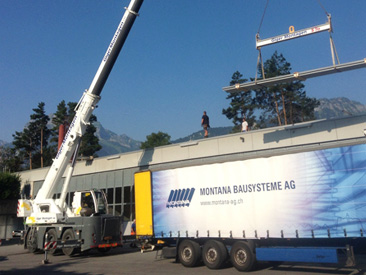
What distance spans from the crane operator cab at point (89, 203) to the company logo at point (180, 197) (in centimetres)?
570

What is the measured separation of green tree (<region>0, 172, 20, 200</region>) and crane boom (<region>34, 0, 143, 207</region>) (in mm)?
14253

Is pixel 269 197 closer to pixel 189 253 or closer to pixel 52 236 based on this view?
pixel 189 253

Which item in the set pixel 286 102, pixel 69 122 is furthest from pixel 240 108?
pixel 69 122

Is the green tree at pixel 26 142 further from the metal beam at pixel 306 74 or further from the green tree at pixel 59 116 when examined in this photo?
the metal beam at pixel 306 74

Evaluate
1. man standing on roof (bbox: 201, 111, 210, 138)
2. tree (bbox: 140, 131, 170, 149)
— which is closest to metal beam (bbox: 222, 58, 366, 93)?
man standing on roof (bbox: 201, 111, 210, 138)

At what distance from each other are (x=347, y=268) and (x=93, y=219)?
10746 mm

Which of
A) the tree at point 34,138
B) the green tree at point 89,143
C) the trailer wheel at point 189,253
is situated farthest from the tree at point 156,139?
the trailer wheel at point 189,253

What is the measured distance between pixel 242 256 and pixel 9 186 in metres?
25.9

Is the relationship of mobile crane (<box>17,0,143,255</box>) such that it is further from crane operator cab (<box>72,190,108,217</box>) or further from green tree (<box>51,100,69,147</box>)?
green tree (<box>51,100,69,147</box>)

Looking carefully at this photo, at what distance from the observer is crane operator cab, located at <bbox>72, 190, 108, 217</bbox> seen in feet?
56.0

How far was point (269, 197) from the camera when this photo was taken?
35.3 feet

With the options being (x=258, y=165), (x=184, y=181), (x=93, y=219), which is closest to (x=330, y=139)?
(x=258, y=165)

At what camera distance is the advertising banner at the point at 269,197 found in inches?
378

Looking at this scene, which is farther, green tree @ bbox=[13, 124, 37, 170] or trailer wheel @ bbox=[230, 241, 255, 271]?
green tree @ bbox=[13, 124, 37, 170]
